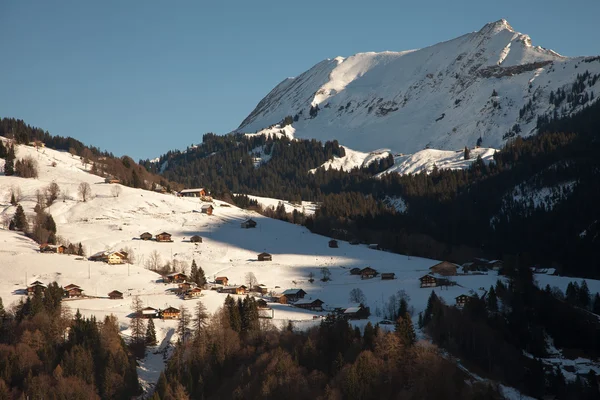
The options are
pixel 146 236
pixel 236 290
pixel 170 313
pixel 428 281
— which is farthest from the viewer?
pixel 146 236

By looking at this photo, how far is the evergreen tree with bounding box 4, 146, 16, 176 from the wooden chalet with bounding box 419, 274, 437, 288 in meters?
96.7

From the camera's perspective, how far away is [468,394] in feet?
216

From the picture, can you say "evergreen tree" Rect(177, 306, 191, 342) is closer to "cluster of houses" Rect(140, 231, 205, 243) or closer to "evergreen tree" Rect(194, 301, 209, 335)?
"evergreen tree" Rect(194, 301, 209, 335)

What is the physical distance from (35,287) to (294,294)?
3384cm

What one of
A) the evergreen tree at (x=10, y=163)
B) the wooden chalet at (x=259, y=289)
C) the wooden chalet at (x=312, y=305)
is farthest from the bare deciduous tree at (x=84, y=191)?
the wooden chalet at (x=312, y=305)

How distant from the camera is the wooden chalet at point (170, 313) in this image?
3568 inches

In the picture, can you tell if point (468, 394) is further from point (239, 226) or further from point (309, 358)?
point (239, 226)

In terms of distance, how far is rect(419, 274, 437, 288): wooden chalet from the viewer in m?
111

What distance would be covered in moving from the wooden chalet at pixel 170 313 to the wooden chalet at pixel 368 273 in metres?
36.3

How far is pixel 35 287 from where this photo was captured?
304 feet

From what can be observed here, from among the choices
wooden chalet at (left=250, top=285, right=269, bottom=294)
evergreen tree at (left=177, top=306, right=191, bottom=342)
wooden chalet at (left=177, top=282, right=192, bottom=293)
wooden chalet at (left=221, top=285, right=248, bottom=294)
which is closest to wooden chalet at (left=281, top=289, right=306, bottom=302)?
wooden chalet at (left=250, top=285, right=269, bottom=294)

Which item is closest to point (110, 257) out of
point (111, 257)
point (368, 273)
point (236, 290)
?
point (111, 257)

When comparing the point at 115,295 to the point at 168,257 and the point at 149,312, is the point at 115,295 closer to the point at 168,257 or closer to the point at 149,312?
the point at 149,312

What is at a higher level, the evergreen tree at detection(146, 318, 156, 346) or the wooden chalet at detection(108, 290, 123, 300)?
the wooden chalet at detection(108, 290, 123, 300)
